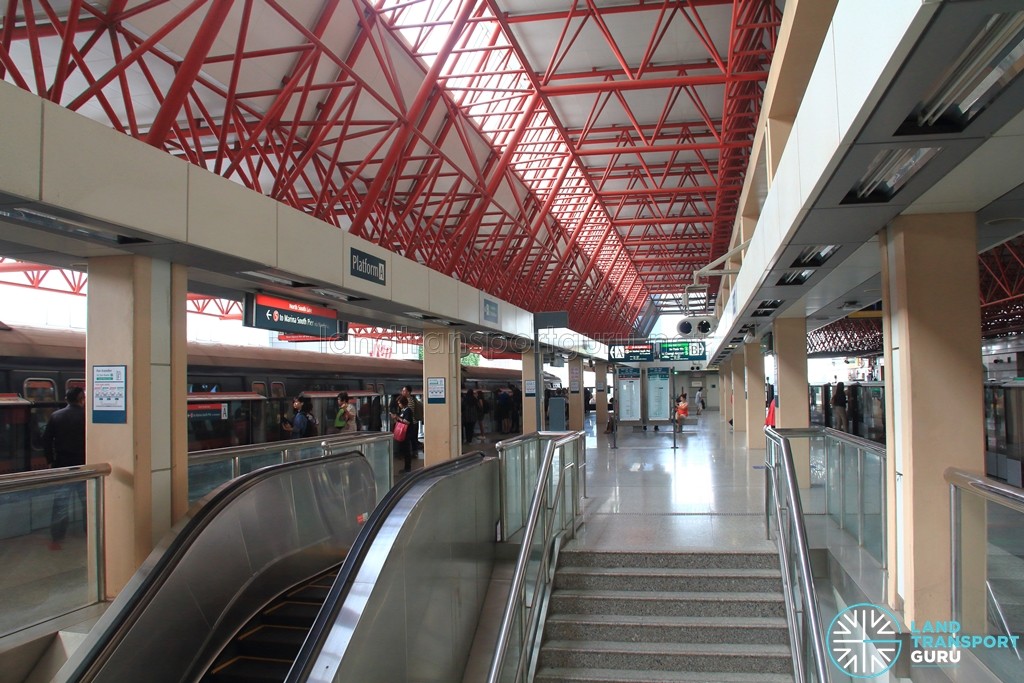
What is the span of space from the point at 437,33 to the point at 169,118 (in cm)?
1092

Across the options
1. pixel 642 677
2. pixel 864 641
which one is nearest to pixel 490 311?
pixel 642 677

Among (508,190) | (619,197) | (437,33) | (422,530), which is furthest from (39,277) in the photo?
(422,530)

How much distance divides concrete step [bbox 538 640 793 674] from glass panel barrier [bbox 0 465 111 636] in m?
3.82

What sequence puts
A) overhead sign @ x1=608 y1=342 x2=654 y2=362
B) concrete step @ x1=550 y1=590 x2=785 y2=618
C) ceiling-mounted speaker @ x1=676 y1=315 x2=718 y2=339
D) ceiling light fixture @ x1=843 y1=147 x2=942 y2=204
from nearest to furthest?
ceiling light fixture @ x1=843 y1=147 x2=942 y2=204 < concrete step @ x1=550 y1=590 x2=785 y2=618 < ceiling-mounted speaker @ x1=676 y1=315 x2=718 y2=339 < overhead sign @ x1=608 y1=342 x2=654 y2=362

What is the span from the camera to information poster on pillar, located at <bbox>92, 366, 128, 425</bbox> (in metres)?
6.08

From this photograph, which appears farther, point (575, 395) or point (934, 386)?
point (575, 395)

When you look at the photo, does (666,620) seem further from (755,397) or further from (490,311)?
(755,397)

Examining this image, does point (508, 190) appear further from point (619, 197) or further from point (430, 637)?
point (430, 637)

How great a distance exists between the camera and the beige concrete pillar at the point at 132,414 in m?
5.98

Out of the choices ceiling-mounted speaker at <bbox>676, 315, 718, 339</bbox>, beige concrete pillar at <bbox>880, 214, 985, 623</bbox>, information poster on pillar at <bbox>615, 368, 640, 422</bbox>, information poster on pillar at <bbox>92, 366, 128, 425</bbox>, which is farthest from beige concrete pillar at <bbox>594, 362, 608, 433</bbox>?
information poster on pillar at <bbox>92, 366, 128, 425</bbox>

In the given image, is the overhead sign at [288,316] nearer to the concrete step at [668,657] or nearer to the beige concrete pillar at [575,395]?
the concrete step at [668,657]

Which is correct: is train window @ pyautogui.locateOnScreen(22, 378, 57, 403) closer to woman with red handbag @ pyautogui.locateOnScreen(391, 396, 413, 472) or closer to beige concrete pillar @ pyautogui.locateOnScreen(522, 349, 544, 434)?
woman with red handbag @ pyautogui.locateOnScreen(391, 396, 413, 472)

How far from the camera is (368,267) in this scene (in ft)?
32.4

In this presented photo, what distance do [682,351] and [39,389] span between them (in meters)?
28.4
